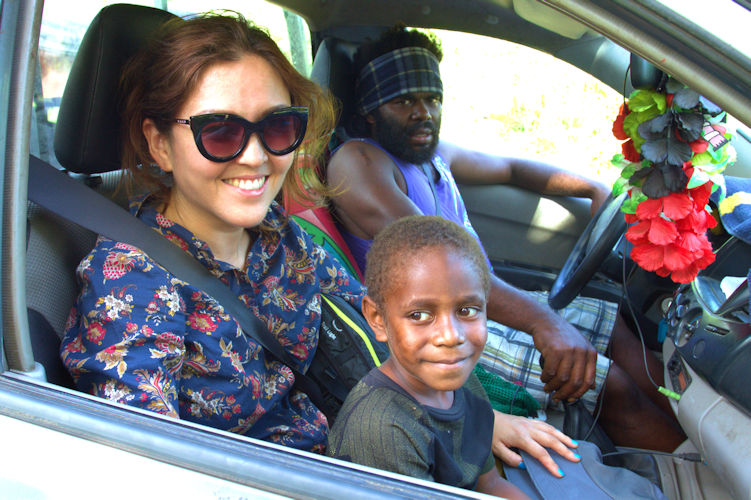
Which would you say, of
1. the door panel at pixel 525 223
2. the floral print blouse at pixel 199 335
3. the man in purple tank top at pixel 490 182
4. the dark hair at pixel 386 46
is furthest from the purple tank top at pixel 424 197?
the floral print blouse at pixel 199 335

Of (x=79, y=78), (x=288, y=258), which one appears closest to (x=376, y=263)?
(x=288, y=258)

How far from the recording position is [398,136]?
2.76 meters

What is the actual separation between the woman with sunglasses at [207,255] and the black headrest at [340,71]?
1.08 meters

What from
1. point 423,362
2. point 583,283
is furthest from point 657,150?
point 583,283

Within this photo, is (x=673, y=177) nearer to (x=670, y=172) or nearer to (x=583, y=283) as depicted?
(x=670, y=172)

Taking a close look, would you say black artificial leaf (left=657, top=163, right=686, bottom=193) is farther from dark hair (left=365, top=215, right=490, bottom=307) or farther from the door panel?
the door panel

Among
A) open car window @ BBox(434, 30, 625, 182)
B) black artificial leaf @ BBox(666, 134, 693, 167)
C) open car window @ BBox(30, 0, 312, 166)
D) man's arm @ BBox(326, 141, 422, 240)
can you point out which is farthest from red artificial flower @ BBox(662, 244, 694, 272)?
open car window @ BBox(434, 30, 625, 182)

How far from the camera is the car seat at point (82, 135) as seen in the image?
53.3 inches

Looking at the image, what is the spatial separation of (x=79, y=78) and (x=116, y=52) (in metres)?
0.11

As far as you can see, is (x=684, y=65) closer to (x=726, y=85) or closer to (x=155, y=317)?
(x=726, y=85)

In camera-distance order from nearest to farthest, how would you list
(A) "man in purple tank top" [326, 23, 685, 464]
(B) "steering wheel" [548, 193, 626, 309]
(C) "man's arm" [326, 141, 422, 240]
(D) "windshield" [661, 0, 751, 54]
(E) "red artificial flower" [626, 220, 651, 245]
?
(D) "windshield" [661, 0, 751, 54] → (E) "red artificial flower" [626, 220, 651, 245] → (A) "man in purple tank top" [326, 23, 685, 464] → (B) "steering wheel" [548, 193, 626, 309] → (C) "man's arm" [326, 141, 422, 240]

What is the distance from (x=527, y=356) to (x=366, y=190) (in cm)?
87

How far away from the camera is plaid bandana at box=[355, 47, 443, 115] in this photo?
108 inches

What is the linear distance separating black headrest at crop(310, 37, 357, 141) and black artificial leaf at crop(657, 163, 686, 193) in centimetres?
152
